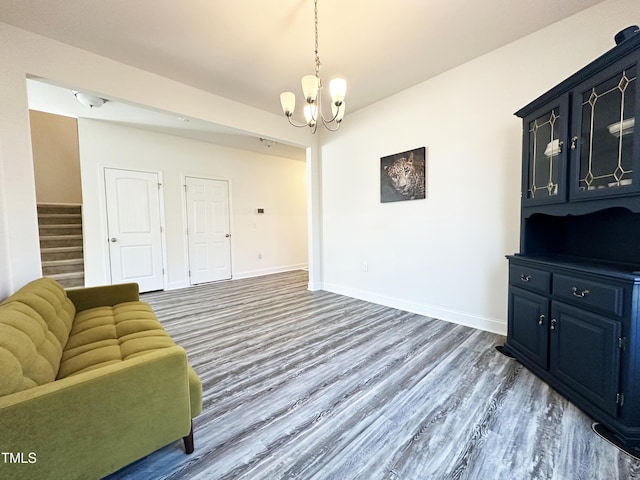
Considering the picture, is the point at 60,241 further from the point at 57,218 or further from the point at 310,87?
the point at 310,87

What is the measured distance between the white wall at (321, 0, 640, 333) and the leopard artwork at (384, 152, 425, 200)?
11cm

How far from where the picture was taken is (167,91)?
297 cm

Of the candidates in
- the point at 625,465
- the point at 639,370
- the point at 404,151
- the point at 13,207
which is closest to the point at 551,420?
the point at 625,465

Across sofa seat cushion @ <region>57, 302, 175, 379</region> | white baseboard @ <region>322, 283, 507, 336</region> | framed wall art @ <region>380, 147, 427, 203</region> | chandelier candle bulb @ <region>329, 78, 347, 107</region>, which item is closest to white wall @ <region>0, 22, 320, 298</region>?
sofa seat cushion @ <region>57, 302, 175, 379</region>

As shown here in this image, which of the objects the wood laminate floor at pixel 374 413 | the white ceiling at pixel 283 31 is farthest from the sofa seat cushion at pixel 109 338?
the white ceiling at pixel 283 31

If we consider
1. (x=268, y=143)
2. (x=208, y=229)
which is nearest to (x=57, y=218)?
(x=208, y=229)

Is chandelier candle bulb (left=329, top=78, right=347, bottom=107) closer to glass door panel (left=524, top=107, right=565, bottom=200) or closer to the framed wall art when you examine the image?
glass door panel (left=524, top=107, right=565, bottom=200)

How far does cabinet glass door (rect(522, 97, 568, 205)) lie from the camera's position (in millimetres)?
1763

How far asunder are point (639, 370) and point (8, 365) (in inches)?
110

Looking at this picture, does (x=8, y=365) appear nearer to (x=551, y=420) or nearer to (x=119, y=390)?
(x=119, y=390)

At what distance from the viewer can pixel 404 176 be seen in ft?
10.9

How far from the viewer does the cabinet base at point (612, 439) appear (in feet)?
4.25

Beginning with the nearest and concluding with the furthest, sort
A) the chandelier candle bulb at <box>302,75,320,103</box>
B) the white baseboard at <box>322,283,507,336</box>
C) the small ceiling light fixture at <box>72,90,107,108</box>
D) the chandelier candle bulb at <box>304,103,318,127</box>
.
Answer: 1. the chandelier candle bulb at <box>302,75,320,103</box>
2. the chandelier candle bulb at <box>304,103,318,127</box>
3. the white baseboard at <box>322,283,507,336</box>
4. the small ceiling light fixture at <box>72,90,107,108</box>

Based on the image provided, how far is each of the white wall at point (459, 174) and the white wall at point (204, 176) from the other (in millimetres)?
2580
